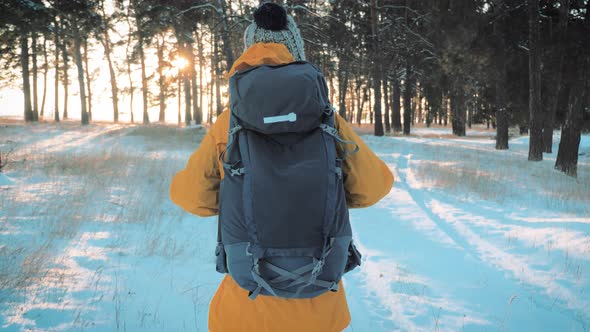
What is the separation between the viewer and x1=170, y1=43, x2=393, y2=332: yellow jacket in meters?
1.50

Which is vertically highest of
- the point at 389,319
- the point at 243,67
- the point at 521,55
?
the point at 521,55

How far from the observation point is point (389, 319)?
322cm

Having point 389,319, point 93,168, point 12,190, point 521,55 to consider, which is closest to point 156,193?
point 12,190

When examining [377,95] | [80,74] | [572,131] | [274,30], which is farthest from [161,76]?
[274,30]

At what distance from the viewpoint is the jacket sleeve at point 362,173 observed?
1.59 metres

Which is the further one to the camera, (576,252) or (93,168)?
(93,168)

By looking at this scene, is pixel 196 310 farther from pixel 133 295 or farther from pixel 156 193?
pixel 156 193

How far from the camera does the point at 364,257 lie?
4.67 metres

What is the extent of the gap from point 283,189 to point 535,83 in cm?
1485

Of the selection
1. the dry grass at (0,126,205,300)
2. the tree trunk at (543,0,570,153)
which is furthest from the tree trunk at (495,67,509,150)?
the dry grass at (0,126,205,300)

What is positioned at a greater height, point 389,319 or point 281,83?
point 281,83

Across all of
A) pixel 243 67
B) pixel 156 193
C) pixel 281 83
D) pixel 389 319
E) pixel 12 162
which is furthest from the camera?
pixel 12 162

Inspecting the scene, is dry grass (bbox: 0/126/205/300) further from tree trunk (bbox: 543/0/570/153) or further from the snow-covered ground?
tree trunk (bbox: 543/0/570/153)

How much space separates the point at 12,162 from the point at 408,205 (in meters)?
9.98
